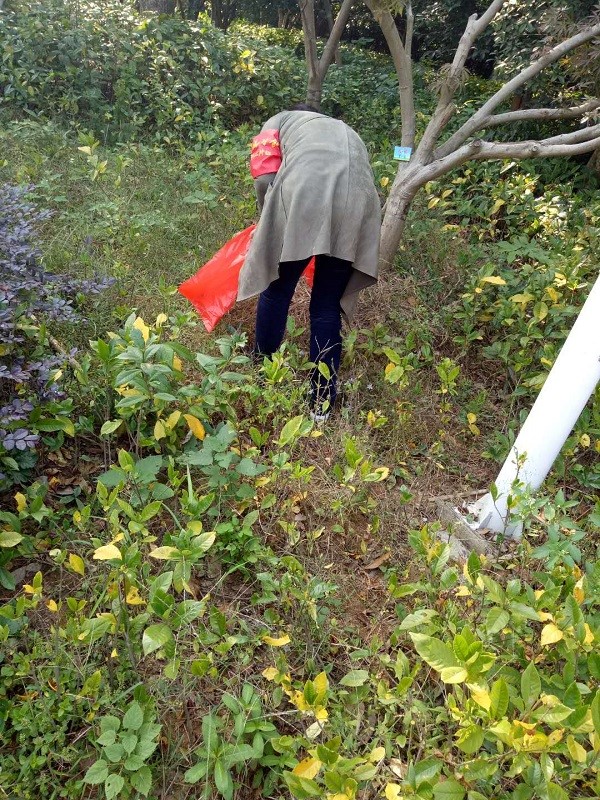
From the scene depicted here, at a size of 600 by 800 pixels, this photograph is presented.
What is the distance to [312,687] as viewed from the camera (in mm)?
1515

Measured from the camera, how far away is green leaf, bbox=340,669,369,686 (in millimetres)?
1729

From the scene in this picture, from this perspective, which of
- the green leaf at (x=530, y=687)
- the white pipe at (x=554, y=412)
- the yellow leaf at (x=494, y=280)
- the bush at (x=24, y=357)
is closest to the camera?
the green leaf at (x=530, y=687)

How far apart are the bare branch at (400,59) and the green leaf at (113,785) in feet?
12.2

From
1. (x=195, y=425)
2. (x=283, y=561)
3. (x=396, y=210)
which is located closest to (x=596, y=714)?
(x=283, y=561)

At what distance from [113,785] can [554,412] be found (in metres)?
1.82

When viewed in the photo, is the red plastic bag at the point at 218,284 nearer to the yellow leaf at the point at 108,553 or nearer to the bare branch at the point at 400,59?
the bare branch at the point at 400,59

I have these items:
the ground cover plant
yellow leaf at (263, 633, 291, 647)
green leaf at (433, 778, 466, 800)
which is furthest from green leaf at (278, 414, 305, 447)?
green leaf at (433, 778, 466, 800)

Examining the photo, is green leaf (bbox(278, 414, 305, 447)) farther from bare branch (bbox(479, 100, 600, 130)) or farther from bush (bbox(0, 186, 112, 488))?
bare branch (bbox(479, 100, 600, 130))

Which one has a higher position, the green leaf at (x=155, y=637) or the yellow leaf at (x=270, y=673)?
the green leaf at (x=155, y=637)

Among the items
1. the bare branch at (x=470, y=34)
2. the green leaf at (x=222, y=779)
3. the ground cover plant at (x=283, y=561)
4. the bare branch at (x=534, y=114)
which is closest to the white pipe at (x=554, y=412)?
the ground cover plant at (x=283, y=561)

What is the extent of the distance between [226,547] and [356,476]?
667 mm

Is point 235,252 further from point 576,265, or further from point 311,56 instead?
point 311,56

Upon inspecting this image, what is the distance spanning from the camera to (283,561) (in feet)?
6.29

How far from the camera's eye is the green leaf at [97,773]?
1.46 meters
